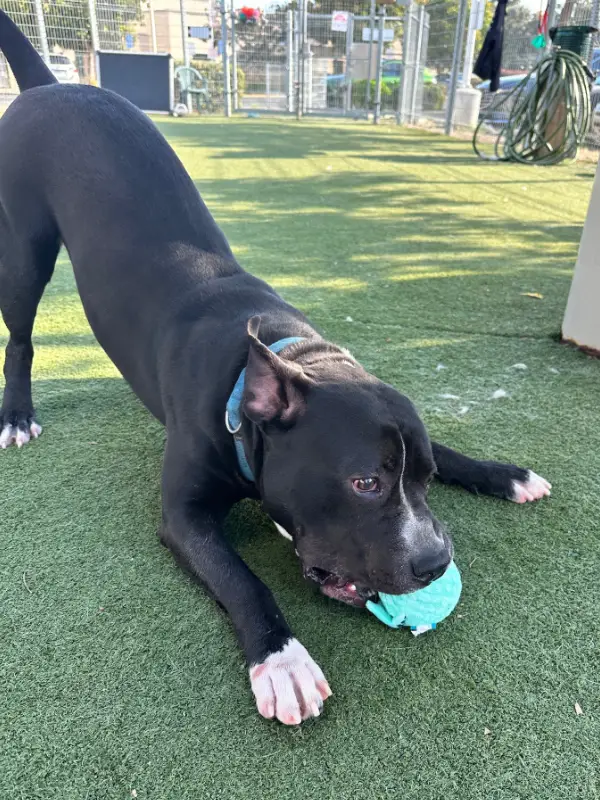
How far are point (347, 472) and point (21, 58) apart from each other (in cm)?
280

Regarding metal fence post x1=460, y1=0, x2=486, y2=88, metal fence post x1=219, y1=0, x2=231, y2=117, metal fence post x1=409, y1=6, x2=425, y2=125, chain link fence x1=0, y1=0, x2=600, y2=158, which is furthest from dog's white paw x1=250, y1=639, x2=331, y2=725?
metal fence post x1=219, y1=0, x2=231, y2=117

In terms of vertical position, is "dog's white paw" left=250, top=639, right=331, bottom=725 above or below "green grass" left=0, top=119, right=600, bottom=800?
above

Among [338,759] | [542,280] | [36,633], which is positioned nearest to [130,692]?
[36,633]

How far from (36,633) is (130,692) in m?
0.39

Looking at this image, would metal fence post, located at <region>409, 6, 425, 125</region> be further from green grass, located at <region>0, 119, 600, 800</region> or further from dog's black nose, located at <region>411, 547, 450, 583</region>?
dog's black nose, located at <region>411, 547, 450, 583</region>

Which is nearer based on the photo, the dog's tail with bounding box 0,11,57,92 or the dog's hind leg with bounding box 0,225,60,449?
the dog's hind leg with bounding box 0,225,60,449

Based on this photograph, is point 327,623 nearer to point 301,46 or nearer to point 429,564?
point 429,564

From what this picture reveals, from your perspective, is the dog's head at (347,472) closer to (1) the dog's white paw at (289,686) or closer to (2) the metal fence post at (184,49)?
(1) the dog's white paw at (289,686)

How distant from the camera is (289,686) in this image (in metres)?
1.60

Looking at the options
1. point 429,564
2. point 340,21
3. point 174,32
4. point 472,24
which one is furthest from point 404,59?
point 429,564

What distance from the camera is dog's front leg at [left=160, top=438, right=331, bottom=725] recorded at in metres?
1.60

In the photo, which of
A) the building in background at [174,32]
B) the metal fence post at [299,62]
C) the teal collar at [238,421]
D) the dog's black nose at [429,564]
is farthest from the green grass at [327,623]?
the building in background at [174,32]

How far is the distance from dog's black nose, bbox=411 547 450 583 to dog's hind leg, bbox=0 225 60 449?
1.95m

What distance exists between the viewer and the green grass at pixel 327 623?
4.84 ft
